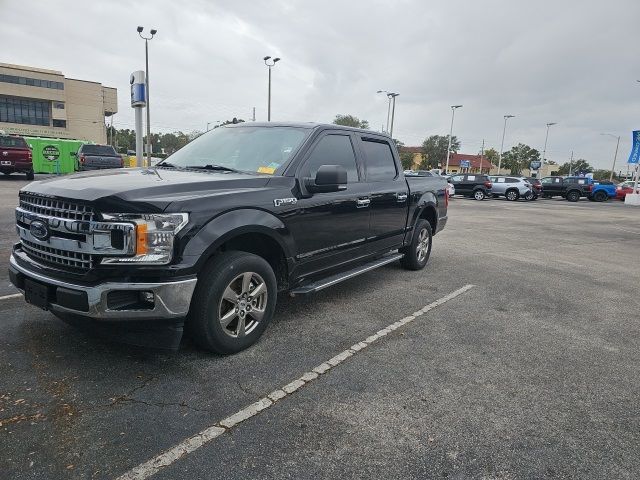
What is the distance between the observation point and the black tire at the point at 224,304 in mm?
3197

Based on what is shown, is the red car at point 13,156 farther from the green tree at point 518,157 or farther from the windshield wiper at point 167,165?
the green tree at point 518,157

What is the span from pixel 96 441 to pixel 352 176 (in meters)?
3.35

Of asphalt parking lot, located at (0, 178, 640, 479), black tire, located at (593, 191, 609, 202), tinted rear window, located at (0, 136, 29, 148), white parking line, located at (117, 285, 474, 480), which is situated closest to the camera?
white parking line, located at (117, 285, 474, 480)

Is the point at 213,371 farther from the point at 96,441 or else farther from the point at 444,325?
the point at 444,325

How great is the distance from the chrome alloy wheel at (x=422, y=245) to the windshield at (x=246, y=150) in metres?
2.90

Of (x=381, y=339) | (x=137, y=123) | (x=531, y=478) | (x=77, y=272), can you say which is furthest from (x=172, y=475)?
(x=137, y=123)

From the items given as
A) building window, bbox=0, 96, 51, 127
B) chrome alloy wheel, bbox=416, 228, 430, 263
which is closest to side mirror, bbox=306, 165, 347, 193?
chrome alloy wheel, bbox=416, 228, 430, 263

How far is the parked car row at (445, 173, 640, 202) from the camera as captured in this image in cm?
2889

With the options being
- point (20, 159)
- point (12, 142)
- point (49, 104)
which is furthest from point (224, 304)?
point (49, 104)

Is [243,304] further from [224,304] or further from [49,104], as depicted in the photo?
[49,104]

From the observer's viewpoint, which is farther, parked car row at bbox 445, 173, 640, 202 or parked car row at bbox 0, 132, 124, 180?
parked car row at bbox 445, 173, 640, 202

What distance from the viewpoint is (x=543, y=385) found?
326 cm

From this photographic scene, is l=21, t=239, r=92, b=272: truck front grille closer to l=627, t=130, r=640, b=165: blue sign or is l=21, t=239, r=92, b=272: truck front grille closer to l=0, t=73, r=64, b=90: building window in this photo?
l=627, t=130, r=640, b=165: blue sign

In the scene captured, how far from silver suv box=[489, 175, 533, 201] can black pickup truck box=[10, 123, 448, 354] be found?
28.5m
